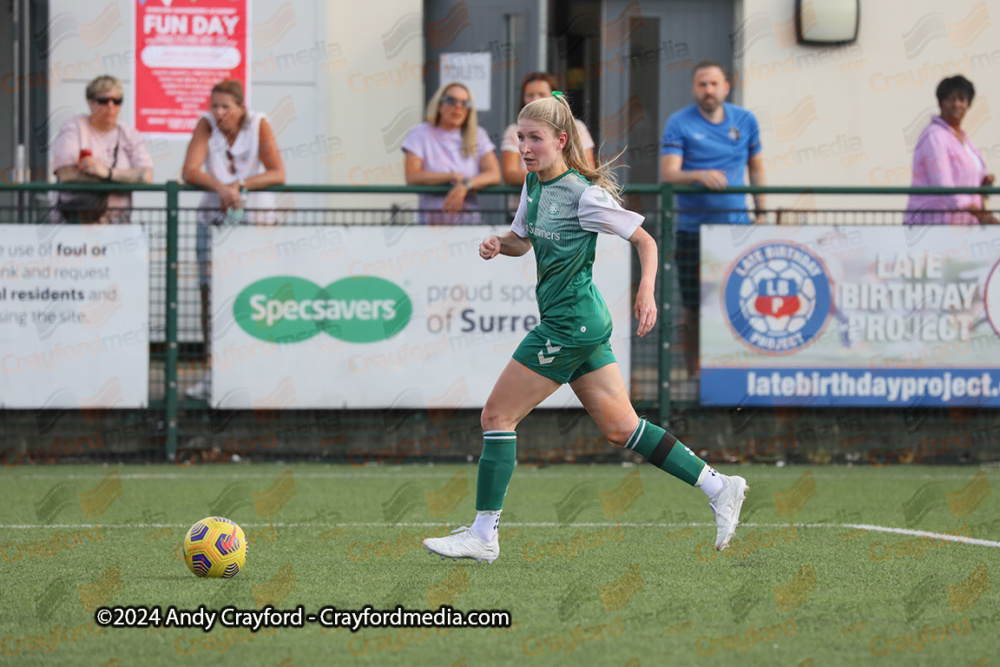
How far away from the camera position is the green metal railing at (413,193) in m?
9.98

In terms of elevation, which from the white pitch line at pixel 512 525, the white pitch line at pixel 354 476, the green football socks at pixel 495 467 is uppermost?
the green football socks at pixel 495 467

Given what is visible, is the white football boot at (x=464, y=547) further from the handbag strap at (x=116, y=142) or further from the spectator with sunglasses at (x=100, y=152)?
the handbag strap at (x=116, y=142)

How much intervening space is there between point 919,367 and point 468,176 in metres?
3.52

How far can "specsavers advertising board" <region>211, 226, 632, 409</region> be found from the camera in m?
9.91

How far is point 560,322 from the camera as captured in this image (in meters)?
5.80

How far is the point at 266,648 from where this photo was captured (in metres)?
4.14

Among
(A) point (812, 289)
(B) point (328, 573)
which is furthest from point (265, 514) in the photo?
(A) point (812, 289)

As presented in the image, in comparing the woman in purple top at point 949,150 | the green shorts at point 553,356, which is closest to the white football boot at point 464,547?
the green shorts at point 553,356

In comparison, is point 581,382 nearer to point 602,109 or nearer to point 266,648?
point 266,648

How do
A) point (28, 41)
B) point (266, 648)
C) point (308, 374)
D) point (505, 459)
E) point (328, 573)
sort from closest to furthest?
point (266, 648) < point (328, 573) < point (505, 459) < point (308, 374) < point (28, 41)

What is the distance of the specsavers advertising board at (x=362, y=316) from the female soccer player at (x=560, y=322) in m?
3.97

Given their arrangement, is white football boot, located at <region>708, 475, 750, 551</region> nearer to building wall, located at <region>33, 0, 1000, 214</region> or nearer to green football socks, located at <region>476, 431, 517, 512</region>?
green football socks, located at <region>476, 431, 517, 512</region>

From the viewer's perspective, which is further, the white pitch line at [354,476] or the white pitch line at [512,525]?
the white pitch line at [354,476]

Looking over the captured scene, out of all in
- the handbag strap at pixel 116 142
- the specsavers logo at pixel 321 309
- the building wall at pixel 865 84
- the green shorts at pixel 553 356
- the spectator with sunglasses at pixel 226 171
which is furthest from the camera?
the building wall at pixel 865 84
